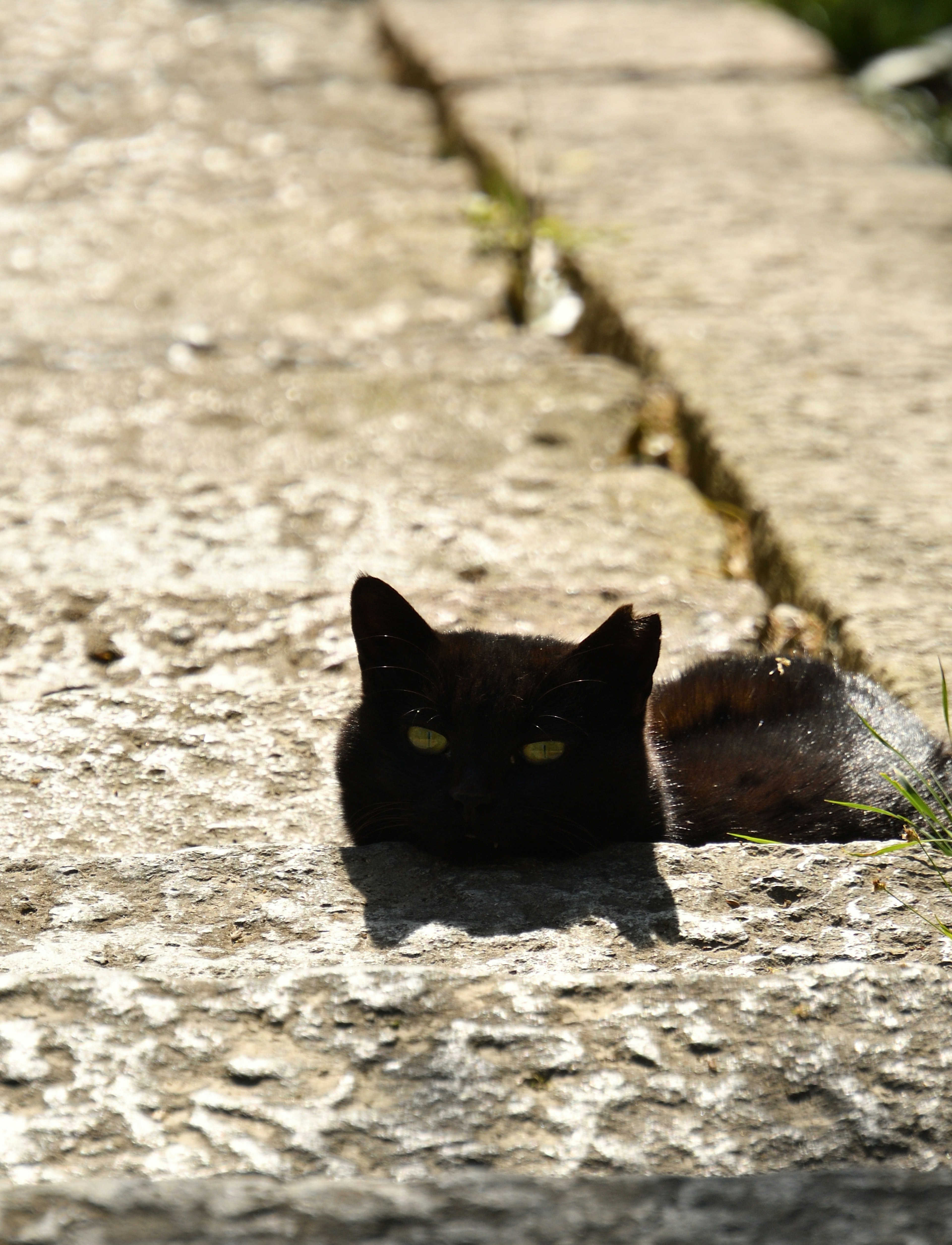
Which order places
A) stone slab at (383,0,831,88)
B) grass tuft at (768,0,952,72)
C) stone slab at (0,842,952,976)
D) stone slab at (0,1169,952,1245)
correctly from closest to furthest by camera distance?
stone slab at (0,1169,952,1245)
stone slab at (0,842,952,976)
stone slab at (383,0,831,88)
grass tuft at (768,0,952,72)

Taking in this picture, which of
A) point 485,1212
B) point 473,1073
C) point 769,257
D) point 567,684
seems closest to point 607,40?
point 769,257

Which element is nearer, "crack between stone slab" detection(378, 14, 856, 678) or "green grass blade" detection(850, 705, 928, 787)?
"green grass blade" detection(850, 705, 928, 787)

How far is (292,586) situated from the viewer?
2.22 metres

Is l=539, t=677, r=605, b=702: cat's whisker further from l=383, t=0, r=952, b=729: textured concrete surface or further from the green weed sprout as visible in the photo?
l=383, t=0, r=952, b=729: textured concrete surface

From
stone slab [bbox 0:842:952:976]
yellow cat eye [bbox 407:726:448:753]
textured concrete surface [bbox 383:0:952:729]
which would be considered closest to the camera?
stone slab [bbox 0:842:952:976]

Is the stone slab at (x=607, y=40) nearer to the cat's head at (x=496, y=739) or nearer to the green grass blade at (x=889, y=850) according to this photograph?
the cat's head at (x=496, y=739)

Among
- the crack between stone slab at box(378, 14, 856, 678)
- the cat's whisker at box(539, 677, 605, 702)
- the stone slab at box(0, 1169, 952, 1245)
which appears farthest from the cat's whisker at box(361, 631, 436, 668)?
the stone slab at box(0, 1169, 952, 1245)

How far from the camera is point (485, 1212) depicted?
999mm

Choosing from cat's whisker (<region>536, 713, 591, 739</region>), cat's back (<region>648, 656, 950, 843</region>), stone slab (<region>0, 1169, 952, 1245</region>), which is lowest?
cat's back (<region>648, 656, 950, 843</region>)

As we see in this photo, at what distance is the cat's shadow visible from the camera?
55.1 inches

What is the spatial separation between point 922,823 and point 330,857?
2.71 ft

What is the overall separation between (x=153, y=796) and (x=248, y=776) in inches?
5.4

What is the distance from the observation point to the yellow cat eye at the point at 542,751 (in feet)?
5.70

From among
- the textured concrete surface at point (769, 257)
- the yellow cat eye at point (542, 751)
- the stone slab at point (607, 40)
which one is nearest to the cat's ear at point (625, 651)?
the yellow cat eye at point (542, 751)
